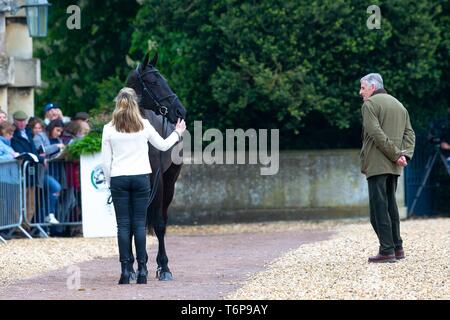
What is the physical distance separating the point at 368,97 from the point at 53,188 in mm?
7041

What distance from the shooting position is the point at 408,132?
14.0 metres

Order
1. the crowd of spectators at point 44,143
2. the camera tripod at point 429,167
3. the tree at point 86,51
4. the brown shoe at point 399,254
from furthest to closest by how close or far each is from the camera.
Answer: the tree at point 86,51, the camera tripod at point 429,167, the crowd of spectators at point 44,143, the brown shoe at point 399,254

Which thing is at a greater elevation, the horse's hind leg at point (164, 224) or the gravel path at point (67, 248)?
the horse's hind leg at point (164, 224)

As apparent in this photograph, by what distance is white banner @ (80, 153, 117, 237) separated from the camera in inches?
752

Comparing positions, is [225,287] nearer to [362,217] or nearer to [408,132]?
[408,132]

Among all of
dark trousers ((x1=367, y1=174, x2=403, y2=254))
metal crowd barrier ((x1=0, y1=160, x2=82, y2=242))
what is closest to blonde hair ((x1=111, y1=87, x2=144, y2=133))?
dark trousers ((x1=367, y1=174, x2=403, y2=254))

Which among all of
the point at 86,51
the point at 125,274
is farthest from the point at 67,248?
the point at 86,51

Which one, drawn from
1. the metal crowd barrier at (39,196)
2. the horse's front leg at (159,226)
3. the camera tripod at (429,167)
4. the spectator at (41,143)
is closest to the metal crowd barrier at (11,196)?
the metal crowd barrier at (39,196)

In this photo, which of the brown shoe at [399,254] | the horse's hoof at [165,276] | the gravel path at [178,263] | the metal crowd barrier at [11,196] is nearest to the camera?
the gravel path at [178,263]

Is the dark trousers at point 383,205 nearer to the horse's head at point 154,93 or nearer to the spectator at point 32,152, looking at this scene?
the horse's head at point 154,93

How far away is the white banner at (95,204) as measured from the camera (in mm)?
19094

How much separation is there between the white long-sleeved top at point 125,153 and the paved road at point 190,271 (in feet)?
3.93

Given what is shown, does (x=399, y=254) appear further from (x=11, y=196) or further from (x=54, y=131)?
(x=54, y=131)
